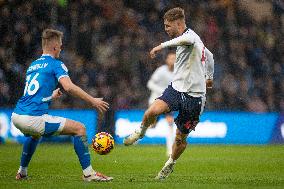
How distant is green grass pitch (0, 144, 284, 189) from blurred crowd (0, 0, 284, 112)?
106 inches

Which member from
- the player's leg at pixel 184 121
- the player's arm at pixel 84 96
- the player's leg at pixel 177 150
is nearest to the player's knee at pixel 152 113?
the player's leg at pixel 184 121

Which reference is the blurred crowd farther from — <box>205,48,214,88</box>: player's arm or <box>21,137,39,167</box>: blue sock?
<box>21,137,39,167</box>: blue sock

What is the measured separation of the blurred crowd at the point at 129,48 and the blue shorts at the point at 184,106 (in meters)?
10.7

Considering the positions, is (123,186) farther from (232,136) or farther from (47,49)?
(232,136)

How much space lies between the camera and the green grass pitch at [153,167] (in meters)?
9.94

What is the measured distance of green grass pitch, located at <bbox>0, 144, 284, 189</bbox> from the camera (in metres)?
9.94

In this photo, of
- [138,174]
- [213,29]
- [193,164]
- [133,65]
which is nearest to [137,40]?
[133,65]

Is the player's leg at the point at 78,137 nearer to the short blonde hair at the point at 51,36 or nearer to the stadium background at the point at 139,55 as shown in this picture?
the short blonde hair at the point at 51,36

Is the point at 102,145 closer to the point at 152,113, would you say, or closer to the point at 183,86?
the point at 152,113

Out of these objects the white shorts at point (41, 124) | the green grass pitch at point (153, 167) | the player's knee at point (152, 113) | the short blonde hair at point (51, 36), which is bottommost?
the green grass pitch at point (153, 167)

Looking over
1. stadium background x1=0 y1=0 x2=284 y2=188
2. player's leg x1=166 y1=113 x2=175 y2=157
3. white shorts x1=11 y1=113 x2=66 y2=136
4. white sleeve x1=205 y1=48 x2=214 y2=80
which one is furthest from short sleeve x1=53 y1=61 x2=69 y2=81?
stadium background x1=0 y1=0 x2=284 y2=188

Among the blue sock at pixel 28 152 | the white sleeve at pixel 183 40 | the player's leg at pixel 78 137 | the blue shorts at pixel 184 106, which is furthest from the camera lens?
the blue sock at pixel 28 152

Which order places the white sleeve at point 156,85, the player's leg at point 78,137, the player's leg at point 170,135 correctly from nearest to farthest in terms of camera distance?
1. the player's leg at point 78,137
2. the player's leg at point 170,135
3. the white sleeve at point 156,85

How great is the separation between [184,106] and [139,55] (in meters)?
11.8
